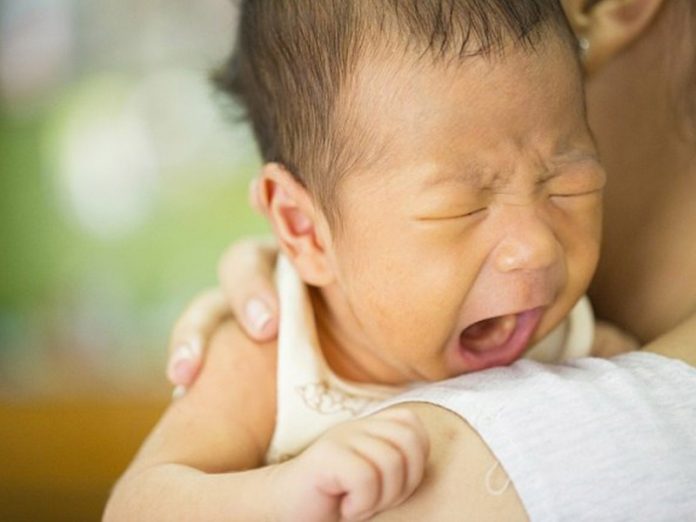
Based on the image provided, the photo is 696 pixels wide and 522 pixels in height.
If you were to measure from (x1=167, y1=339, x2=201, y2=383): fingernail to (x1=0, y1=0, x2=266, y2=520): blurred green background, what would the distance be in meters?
1.31

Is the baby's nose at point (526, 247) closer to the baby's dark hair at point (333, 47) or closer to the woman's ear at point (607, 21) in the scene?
the baby's dark hair at point (333, 47)

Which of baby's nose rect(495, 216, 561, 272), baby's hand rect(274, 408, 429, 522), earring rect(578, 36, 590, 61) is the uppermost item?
earring rect(578, 36, 590, 61)

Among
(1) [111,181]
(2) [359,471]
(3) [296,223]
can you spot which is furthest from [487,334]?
(1) [111,181]

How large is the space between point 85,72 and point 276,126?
5.21ft

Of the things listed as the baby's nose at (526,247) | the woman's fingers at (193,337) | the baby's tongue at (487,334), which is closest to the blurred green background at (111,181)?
the woman's fingers at (193,337)

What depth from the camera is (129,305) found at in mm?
2600

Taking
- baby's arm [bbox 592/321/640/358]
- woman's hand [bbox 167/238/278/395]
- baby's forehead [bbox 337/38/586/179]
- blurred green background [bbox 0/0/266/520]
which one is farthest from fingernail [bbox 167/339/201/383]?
blurred green background [bbox 0/0/266/520]

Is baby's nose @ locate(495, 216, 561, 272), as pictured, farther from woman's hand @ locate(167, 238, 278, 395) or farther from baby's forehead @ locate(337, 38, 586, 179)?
woman's hand @ locate(167, 238, 278, 395)

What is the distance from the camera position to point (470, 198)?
102 centimetres

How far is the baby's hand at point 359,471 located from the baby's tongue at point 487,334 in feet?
Answer: 0.89

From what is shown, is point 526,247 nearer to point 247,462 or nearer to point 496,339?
point 496,339

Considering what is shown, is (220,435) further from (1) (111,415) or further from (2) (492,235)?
(1) (111,415)

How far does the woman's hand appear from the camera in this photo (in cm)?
122

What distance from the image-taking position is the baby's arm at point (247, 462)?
0.84 meters
